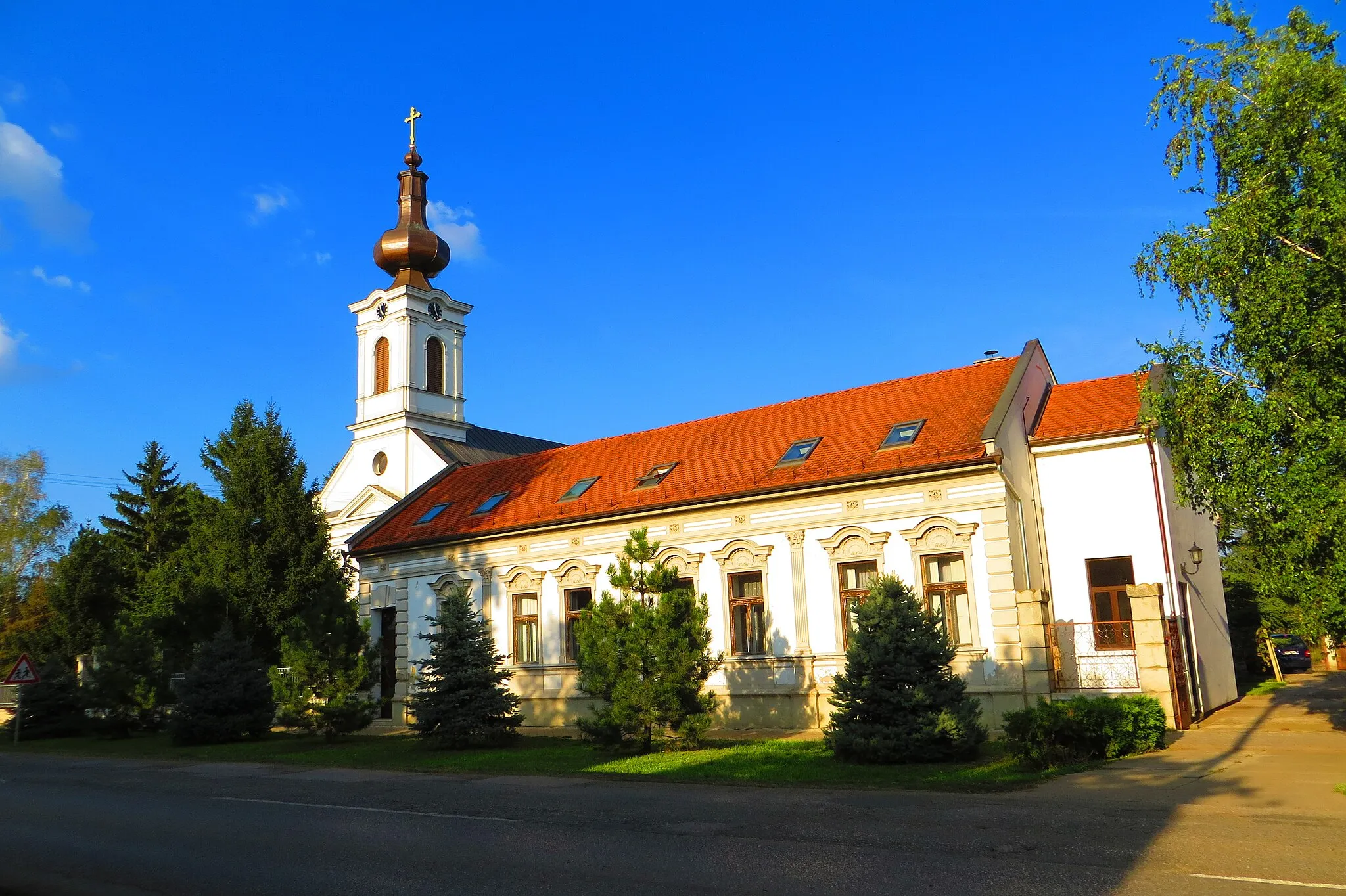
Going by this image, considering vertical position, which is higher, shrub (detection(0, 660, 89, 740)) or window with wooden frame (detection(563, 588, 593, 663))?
window with wooden frame (detection(563, 588, 593, 663))

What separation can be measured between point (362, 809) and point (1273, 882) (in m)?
10.1

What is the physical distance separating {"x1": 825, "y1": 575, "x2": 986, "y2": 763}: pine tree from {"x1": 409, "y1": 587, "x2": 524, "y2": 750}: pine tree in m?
7.80

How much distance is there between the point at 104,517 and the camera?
152 feet

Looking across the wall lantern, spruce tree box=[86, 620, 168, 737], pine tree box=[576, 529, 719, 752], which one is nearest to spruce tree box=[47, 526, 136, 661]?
spruce tree box=[86, 620, 168, 737]

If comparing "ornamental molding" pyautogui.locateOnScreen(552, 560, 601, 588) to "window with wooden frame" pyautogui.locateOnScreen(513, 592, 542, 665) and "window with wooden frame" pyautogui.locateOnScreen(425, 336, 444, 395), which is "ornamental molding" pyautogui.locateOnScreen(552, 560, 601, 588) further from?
"window with wooden frame" pyautogui.locateOnScreen(425, 336, 444, 395)

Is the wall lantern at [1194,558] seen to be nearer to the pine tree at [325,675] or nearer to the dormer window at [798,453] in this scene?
the dormer window at [798,453]

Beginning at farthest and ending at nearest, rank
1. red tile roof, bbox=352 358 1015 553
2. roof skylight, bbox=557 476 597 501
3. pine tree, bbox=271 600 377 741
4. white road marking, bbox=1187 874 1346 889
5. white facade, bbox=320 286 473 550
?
white facade, bbox=320 286 473 550, roof skylight, bbox=557 476 597 501, pine tree, bbox=271 600 377 741, red tile roof, bbox=352 358 1015 553, white road marking, bbox=1187 874 1346 889

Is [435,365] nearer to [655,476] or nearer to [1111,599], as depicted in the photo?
[655,476]

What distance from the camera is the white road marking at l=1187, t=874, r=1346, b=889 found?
23.2ft

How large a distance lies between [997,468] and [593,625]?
8.36m

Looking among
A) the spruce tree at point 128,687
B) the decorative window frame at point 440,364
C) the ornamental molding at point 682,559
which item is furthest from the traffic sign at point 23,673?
the decorative window frame at point 440,364

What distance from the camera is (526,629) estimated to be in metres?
25.1

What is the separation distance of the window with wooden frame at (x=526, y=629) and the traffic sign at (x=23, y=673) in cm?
1293

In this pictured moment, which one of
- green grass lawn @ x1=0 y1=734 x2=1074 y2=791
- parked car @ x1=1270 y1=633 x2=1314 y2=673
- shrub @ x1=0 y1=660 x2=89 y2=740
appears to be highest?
shrub @ x1=0 y1=660 x2=89 y2=740
